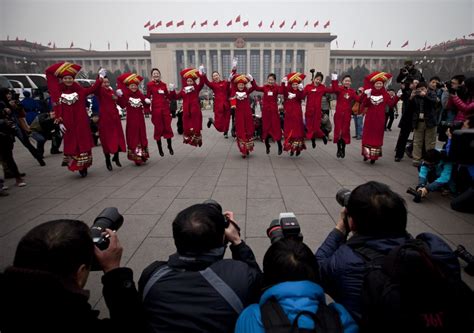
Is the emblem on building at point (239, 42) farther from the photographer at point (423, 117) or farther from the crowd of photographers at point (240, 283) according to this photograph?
the crowd of photographers at point (240, 283)

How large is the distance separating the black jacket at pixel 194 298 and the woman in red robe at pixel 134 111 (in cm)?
547

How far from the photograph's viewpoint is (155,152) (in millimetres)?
8359

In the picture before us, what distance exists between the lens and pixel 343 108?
6.51 metres

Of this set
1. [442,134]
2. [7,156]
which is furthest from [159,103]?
[442,134]

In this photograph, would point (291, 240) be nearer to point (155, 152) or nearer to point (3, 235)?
point (3, 235)

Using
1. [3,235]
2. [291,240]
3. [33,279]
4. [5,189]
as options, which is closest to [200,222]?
[291,240]

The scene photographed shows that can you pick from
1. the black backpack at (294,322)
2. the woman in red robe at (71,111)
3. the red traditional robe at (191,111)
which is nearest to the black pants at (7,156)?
the woman in red robe at (71,111)

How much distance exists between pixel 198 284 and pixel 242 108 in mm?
5860

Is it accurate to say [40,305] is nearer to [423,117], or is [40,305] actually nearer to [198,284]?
[198,284]

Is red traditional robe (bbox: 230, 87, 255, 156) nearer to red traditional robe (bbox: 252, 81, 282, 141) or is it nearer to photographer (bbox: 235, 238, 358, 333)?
red traditional robe (bbox: 252, 81, 282, 141)

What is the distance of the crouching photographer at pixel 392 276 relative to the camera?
1037 millimetres

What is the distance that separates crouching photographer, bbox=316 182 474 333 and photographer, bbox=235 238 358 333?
171 mm

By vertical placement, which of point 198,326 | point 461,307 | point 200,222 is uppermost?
point 200,222

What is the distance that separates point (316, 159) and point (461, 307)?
6102 millimetres
